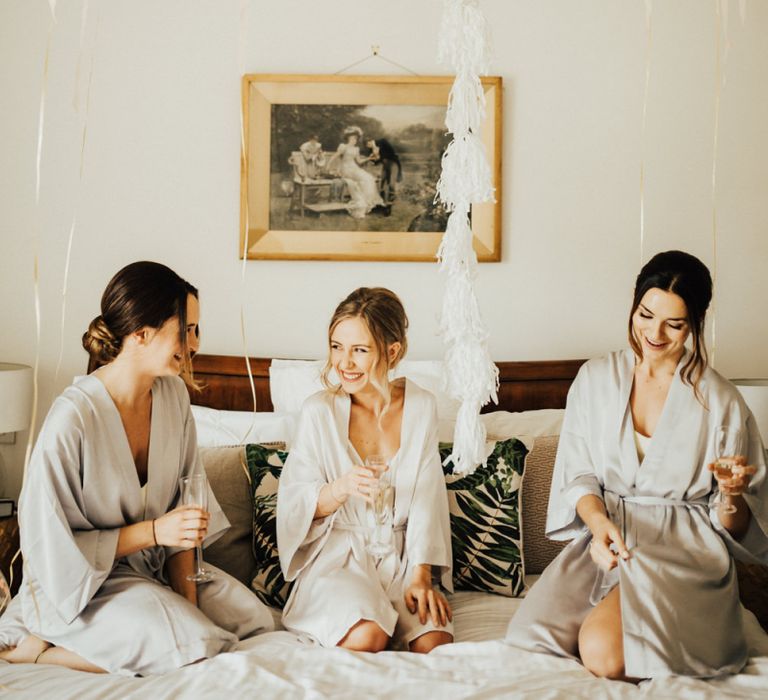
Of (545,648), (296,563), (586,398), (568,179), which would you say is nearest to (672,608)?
(545,648)

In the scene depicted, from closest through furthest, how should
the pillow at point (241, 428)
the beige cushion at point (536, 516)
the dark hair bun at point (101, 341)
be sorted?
the dark hair bun at point (101, 341) → the beige cushion at point (536, 516) → the pillow at point (241, 428)

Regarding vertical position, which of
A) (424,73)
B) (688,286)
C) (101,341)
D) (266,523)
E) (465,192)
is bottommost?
(266,523)

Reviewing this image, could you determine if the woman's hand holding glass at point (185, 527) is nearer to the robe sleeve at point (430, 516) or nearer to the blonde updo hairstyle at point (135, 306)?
the blonde updo hairstyle at point (135, 306)

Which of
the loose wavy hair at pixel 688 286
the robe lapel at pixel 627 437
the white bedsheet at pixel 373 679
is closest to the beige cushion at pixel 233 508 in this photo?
the white bedsheet at pixel 373 679

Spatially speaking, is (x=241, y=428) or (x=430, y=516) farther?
(x=241, y=428)

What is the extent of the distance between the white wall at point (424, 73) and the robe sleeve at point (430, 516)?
91 centimetres

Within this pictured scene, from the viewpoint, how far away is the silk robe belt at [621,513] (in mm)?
1990

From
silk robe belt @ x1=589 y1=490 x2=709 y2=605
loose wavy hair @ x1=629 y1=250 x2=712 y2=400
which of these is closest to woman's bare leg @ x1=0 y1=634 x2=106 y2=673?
silk robe belt @ x1=589 y1=490 x2=709 y2=605

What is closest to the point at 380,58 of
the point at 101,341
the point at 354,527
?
the point at 101,341

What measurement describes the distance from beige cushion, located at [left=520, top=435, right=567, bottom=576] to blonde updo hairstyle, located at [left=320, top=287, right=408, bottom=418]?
0.50 metres

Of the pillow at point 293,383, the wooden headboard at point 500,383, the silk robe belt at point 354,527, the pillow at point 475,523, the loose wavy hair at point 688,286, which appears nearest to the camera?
the loose wavy hair at point 688,286

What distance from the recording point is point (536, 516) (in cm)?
244

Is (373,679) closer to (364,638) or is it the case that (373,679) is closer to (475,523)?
(364,638)

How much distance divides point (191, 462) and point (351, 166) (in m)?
1.37
